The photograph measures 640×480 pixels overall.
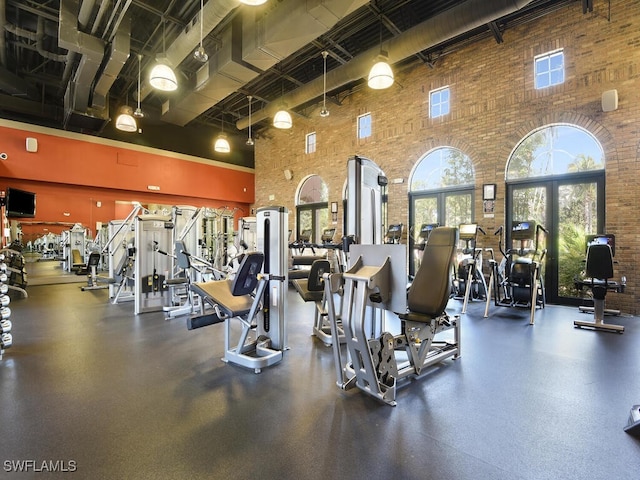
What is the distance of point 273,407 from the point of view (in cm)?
234

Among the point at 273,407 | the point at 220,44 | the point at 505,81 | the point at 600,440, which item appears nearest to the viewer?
the point at 600,440

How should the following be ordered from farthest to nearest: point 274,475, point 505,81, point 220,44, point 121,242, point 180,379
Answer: point 121,242
point 220,44
point 505,81
point 180,379
point 274,475

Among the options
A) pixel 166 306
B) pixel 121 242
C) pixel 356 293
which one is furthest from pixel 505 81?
pixel 121 242

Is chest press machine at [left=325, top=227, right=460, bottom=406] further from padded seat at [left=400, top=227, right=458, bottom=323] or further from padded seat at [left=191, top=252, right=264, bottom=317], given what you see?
padded seat at [left=191, top=252, right=264, bottom=317]

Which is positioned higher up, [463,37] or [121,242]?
[463,37]

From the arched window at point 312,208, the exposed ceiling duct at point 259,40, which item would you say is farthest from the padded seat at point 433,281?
the arched window at point 312,208

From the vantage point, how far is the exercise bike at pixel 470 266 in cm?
602

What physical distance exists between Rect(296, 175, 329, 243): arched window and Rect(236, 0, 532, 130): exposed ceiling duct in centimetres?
297

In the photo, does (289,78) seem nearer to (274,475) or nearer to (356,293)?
(356,293)

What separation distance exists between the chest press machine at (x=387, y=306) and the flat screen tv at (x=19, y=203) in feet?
25.2

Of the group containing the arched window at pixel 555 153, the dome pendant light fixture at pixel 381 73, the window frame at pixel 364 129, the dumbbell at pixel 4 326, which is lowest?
the dumbbell at pixel 4 326

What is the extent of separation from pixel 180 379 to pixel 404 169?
22.2 ft

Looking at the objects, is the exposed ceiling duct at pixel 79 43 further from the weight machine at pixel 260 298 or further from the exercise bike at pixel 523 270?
the exercise bike at pixel 523 270

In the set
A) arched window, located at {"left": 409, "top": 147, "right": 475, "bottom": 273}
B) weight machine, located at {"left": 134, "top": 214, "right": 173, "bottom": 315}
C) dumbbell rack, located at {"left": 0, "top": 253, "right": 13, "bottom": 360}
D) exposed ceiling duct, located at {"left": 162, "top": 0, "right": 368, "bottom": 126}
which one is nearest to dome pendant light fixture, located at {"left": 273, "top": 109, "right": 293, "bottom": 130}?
exposed ceiling duct, located at {"left": 162, "top": 0, "right": 368, "bottom": 126}
